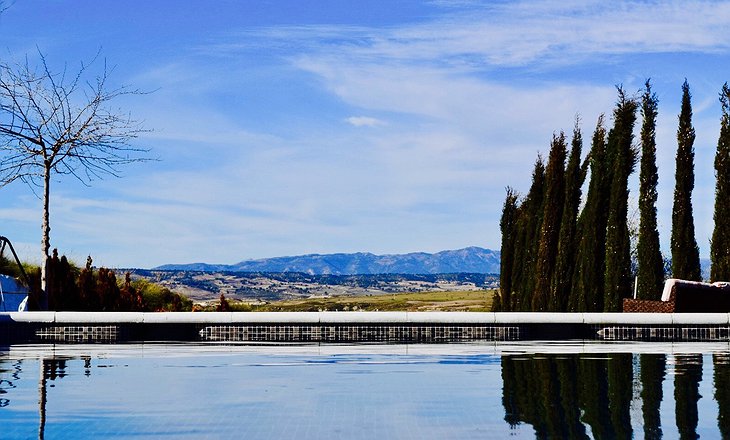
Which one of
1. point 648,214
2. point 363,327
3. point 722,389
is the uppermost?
point 648,214

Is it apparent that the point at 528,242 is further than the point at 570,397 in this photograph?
Yes

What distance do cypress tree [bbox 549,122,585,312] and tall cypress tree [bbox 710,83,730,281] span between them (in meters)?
3.38

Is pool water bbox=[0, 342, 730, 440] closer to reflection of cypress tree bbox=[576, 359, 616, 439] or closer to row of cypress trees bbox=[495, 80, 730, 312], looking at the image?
reflection of cypress tree bbox=[576, 359, 616, 439]

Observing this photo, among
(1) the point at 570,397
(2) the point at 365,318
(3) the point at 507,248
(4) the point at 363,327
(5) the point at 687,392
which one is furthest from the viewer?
(3) the point at 507,248

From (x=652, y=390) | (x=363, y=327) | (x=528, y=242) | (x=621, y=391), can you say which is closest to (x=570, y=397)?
(x=621, y=391)

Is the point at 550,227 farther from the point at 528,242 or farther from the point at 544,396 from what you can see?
the point at 544,396

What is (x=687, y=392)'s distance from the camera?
7.97 m

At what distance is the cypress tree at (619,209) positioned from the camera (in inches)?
950

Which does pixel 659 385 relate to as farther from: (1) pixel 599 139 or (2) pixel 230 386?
(1) pixel 599 139

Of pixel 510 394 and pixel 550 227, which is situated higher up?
pixel 550 227

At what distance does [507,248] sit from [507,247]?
56mm

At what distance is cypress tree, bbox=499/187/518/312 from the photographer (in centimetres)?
3102

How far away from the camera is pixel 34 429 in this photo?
6027mm

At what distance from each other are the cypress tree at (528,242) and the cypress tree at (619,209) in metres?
3.91
